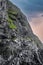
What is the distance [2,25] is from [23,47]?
976 cm

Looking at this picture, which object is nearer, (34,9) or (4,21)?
(4,21)

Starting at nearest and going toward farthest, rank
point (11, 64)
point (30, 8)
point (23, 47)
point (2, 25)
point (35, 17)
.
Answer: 1. point (11, 64)
2. point (23, 47)
3. point (2, 25)
4. point (35, 17)
5. point (30, 8)

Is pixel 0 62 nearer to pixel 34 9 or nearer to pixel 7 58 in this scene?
pixel 7 58

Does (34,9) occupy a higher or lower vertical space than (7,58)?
higher

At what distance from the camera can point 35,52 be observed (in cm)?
7231

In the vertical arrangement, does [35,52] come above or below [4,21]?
below

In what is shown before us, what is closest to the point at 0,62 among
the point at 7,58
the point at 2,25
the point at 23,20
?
the point at 7,58

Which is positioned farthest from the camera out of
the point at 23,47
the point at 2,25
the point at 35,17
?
the point at 35,17

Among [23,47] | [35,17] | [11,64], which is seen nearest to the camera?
[11,64]

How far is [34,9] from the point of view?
134000mm

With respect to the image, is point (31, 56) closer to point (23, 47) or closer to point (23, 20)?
point (23, 47)

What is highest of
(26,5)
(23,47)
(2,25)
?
(26,5)

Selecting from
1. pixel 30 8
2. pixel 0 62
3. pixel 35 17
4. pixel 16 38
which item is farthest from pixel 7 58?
pixel 30 8

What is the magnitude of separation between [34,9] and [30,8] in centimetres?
249
